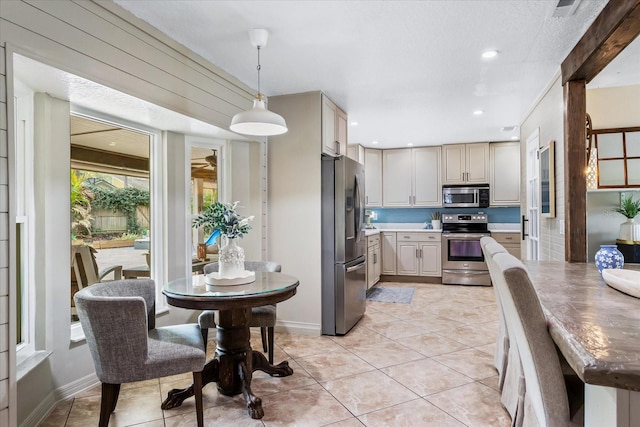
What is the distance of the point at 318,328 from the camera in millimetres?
3695

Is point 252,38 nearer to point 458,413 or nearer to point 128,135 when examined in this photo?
point 128,135

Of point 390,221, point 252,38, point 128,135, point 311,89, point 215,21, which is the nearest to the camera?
point 215,21

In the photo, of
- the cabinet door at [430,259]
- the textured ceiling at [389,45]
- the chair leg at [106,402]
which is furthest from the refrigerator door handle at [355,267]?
the cabinet door at [430,259]

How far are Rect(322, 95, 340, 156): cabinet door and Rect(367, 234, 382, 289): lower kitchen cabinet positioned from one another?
1999 millimetres

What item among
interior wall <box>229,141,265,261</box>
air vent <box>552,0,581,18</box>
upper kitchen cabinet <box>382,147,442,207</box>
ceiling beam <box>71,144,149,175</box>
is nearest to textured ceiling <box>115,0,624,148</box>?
air vent <box>552,0,581,18</box>

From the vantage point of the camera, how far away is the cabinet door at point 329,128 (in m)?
3.77

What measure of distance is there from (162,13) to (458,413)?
9.73 feet

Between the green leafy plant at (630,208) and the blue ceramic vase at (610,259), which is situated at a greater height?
the green leafy plant at (630,208)

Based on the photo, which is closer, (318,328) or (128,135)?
(128,135)

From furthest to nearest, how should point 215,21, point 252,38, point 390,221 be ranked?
point 390,221 → point 252,38 → point 215,21

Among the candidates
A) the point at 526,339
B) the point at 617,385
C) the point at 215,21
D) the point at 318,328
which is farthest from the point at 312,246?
the point at 617,385

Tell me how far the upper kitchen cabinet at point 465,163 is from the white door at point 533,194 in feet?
6.21

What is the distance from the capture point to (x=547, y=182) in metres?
→ 3.45

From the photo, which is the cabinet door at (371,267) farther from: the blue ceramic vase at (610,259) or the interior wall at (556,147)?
the blue ceramic vase at (610,259)
